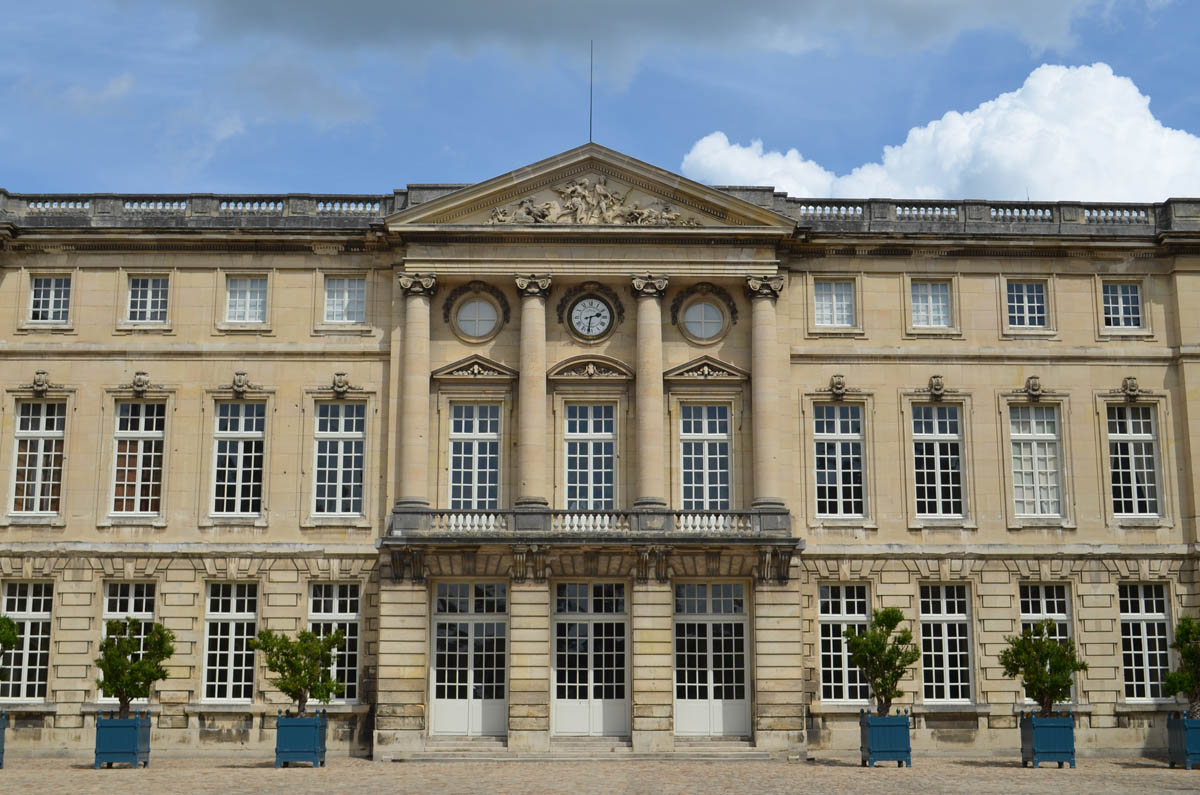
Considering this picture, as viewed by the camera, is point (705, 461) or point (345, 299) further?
point (345, 299)

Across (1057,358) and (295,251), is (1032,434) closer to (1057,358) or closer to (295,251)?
(1057,358)

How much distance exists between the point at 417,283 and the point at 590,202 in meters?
4.65

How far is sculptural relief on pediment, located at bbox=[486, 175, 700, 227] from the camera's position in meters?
32.6

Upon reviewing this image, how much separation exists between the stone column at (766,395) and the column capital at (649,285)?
6.89 feet

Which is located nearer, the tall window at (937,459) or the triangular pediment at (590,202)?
the triangular pediment at (590,202)

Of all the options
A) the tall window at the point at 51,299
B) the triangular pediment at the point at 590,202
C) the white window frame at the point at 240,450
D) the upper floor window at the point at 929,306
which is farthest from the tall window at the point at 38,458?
the upper floor window at the point at 929,306

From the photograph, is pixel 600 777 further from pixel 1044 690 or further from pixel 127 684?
pixel 127 684

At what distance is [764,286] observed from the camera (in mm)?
32531

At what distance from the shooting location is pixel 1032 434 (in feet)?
108

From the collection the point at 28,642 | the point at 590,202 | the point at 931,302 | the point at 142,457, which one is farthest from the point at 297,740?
the point at 931,302

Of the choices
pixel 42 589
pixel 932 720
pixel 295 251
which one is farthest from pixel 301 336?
pixel 932 720

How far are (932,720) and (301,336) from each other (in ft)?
58.1

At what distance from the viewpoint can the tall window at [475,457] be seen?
32.2 metres

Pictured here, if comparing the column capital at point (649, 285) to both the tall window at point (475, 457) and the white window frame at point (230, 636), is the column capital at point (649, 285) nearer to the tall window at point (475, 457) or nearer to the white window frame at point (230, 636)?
the tall window at point (475, 457)
